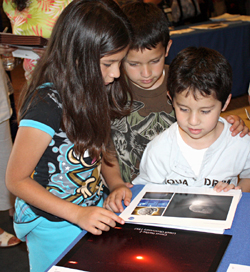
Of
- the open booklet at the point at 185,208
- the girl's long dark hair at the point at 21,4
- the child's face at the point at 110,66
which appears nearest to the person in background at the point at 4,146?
the girl's long dark hair at the point at 21,4

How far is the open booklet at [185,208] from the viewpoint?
2.89ft

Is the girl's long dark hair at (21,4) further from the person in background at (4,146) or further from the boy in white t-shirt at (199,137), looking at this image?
the boy in white t-shirt at (199,137)

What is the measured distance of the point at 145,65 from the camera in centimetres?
136

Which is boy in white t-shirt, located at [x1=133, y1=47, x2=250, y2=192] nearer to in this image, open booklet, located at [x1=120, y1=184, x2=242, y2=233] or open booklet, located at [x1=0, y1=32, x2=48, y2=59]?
open booklet, located at [x1=120, y1=184, x2=242, y2=233]

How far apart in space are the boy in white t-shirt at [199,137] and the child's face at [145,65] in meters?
0.12

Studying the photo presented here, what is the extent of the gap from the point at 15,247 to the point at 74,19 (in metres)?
1.65

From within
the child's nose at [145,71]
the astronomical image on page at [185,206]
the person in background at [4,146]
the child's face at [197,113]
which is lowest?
the person in background at [4,146]

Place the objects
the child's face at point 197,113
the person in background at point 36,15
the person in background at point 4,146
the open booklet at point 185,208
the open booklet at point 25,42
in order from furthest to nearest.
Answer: the person in background at point 4,146 → the person in background at point 36,15 → the open booklet at point 25,42 → the child's face at point 197,113 → the open booklet at point 185,208

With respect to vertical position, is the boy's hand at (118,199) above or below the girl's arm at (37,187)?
below

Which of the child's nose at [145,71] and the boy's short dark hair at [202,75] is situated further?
the child's nose at [145,71]

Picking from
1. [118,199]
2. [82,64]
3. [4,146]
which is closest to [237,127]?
[118,199]

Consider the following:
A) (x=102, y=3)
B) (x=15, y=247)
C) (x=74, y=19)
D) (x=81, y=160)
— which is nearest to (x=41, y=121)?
(x=81, y=160)

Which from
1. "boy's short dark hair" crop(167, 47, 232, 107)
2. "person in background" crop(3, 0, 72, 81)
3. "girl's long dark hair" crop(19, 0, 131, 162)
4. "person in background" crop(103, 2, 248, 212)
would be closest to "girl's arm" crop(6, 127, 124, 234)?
"girl's long dark hair" crop(19, 0, 131, 162)

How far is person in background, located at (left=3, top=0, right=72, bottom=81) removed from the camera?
71.6 inches
